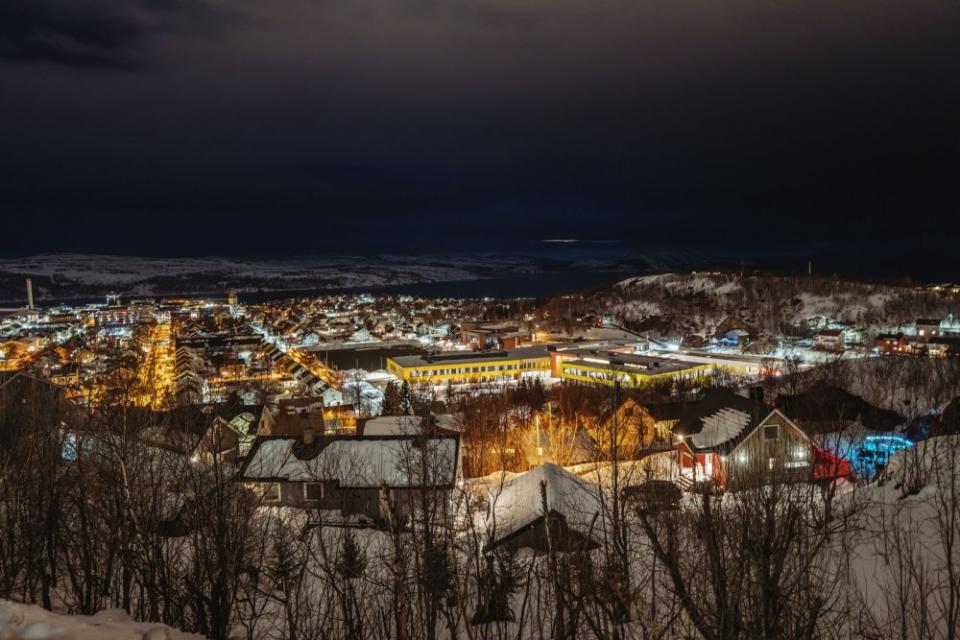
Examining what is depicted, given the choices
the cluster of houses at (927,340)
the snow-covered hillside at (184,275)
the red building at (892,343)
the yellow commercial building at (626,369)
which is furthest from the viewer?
the snow-covered hillside at (184,275)

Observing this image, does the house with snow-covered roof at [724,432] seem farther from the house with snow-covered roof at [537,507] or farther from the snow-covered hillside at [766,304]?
the snow-covered hillside at [766,304]

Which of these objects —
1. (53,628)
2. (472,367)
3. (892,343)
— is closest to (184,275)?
(472,367)

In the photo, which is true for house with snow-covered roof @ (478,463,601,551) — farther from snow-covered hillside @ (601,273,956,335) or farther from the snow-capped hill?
snow-covered hillside @ (601,273,956,335)

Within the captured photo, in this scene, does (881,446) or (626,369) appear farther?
(626,369)

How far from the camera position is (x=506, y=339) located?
49.3 m

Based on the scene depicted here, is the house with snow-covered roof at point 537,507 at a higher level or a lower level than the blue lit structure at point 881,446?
higher

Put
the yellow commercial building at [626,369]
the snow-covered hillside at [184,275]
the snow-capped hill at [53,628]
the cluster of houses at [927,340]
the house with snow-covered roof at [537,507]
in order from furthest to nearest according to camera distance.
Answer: the snow-covered hillside at [184,275] < the cluster of houses at [927,340] < the yellow commercial building at [626,369] < the house with snow-covered roof at [537,507] < the snow-capped hill at [53,628]

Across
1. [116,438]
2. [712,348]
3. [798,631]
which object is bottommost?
[712,348]

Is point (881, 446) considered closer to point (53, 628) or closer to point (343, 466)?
point (343, 466)

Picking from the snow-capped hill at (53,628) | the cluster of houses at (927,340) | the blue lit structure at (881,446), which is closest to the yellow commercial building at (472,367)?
the cluster of houses at (927,340)

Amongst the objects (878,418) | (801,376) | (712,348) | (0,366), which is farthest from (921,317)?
(0,366)

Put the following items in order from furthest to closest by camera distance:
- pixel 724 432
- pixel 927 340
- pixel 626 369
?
1. pixel 927 340
2. pixel 626 369
3. pixel 724 432

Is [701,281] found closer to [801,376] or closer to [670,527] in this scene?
[801,376]

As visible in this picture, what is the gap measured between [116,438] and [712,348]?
4359 cm
